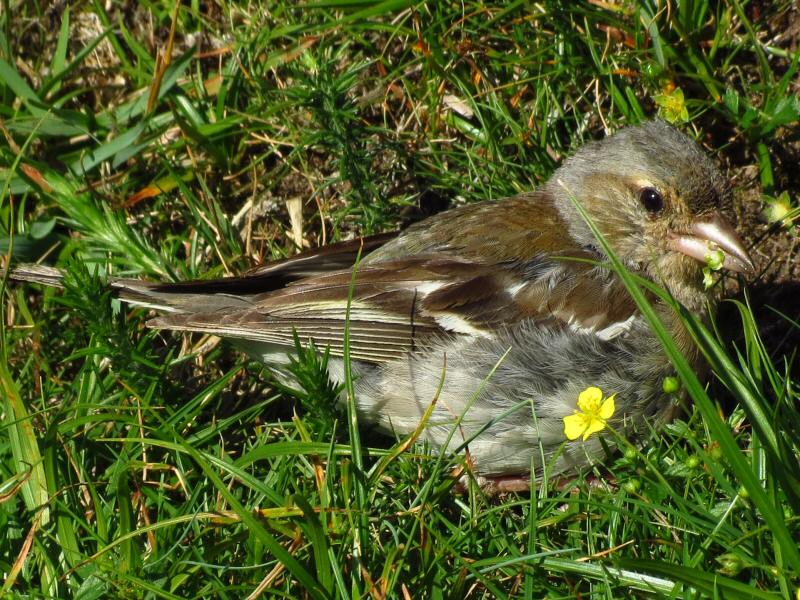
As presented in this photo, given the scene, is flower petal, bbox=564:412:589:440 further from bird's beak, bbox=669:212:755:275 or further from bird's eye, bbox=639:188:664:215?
bird's eye, bbox=639:188:664:215

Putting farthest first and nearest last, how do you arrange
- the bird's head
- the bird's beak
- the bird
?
the bird's head
the bird's beak
the bird

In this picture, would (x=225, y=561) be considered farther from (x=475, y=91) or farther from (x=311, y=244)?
(x=475, y=91)

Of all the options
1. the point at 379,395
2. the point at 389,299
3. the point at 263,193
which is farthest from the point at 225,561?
the point at 263,193

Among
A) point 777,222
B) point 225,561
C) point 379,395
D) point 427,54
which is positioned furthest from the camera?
point 427,54

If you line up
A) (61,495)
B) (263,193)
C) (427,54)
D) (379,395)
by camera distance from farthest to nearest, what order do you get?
(263,193)
(427,54)
(379,395)
(61,495)

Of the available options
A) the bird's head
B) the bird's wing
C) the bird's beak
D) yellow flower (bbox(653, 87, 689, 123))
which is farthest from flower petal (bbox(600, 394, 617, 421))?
yellow flower (bbox(653, 87, 689, 123))

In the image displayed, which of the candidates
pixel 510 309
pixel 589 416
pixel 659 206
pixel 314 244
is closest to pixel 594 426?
pixel 589 416

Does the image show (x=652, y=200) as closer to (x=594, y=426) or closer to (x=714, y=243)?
(x=714, y=243)

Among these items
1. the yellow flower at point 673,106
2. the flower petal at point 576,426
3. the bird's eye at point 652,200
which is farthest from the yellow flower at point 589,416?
the yellow flower at point 673,106

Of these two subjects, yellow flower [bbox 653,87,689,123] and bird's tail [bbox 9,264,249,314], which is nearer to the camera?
bird's tail [bbox 9,264,249,314]
